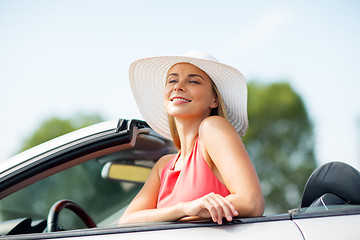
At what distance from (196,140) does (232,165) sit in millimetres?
401

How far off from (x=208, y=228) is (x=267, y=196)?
22.2 meters

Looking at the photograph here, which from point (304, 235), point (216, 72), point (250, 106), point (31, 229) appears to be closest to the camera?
point (304, 235)

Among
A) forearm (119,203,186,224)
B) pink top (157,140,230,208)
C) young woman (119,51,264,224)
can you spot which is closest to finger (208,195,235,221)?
young woman (119,51,264,224)

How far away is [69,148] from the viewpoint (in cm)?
201

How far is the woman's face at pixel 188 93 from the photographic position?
2027 mm

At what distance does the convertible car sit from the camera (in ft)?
4.72

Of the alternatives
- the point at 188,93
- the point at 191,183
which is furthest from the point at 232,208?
the point at 188,93

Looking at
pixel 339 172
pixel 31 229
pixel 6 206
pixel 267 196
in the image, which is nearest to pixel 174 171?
pixel 339 172

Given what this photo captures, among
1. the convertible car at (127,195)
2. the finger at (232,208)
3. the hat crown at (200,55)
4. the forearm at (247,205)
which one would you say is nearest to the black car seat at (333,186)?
the convertible car at (127,195)

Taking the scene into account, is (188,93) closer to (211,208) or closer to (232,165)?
(232,165)

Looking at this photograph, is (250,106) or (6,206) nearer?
(6,206)

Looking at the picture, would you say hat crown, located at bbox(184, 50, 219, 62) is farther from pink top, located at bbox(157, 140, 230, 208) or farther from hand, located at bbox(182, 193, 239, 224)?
hand, located at bbox(182, 193, 239, 224)

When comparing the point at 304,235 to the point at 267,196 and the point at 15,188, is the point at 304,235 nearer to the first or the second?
the point at 15,188

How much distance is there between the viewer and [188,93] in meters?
2.04
